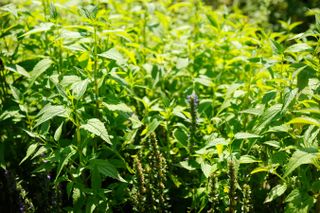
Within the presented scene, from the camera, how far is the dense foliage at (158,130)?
2248 millimetres

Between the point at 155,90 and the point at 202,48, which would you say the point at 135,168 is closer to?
the point at 155,90

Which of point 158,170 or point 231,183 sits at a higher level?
point 231,183

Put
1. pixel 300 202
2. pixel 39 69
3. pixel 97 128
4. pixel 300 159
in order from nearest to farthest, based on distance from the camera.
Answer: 1. pixel 300 159
2. pixel 300 202
3. pixel 97 128
4. pixel 39 69

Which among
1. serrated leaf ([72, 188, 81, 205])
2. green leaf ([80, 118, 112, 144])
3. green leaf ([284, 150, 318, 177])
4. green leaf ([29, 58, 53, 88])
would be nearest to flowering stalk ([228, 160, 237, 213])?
green leaf ([284, 150, 318, 177])

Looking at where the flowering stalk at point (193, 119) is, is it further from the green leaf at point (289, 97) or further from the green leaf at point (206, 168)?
the green leaf at point (289, 97)

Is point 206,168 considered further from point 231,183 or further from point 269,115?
point 269,115

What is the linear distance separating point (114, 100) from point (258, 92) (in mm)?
1068

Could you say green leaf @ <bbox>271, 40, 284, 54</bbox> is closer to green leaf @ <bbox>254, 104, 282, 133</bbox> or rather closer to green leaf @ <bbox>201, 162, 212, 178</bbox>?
green leaf @ <bbox>254, 104, 282, 133</bbox>

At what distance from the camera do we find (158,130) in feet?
10.2

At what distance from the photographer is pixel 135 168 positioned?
2.37 meters

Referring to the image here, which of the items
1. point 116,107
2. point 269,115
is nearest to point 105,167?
point 116,107

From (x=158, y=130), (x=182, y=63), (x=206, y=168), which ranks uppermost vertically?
(x=182, y=63)

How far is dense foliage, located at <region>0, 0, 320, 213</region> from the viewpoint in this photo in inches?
88.5

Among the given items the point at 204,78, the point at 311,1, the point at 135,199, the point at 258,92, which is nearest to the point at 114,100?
the point at 135,199
